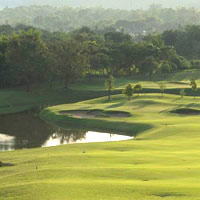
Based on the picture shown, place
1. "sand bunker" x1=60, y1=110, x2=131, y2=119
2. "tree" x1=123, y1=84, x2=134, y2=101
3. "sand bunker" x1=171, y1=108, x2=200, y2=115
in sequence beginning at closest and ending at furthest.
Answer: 1. "sand bunker" x1=60, y1=110, x2=131, y2=119
2. "sand bunker" x1=171, y1=108, x2=200, y2=115
3. "tree" x1=123, y1=84, x2=134, y2=101

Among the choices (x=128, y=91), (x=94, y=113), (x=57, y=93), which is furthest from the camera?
(x=57, y=93)

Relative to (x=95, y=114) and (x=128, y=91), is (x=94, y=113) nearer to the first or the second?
(x=95, y=114)

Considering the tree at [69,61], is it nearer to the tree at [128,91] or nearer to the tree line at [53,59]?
the tree line at [53,59]

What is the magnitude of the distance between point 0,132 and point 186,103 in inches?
1214

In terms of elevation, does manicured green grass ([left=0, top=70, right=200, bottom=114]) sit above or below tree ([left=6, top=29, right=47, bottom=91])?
below

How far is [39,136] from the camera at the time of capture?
2235 inches

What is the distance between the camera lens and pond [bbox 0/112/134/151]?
51281mm

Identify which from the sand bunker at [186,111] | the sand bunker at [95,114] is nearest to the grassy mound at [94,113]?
the sand bunker at [95,114]

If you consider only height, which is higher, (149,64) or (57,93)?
(149,64)

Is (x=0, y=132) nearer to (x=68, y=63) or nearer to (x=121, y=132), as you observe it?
(x=121, y=132)

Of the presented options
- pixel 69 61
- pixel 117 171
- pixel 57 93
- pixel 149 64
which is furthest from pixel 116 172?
pixel 149 64

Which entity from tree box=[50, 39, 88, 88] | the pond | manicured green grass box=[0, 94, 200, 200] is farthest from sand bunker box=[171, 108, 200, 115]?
tree box=[50, 39, 88, 88]

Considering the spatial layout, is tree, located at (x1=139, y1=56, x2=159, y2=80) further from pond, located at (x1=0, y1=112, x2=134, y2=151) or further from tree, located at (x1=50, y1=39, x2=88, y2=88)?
pond, located at (x1=0, y1=112, x2=134, y2=151)

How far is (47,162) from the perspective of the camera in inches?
1220
